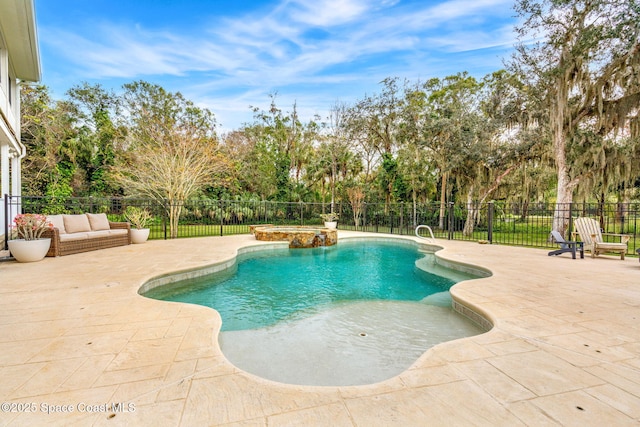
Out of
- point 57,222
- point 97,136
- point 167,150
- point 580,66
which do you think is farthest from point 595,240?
point 97,136

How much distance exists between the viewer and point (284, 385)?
1.80m

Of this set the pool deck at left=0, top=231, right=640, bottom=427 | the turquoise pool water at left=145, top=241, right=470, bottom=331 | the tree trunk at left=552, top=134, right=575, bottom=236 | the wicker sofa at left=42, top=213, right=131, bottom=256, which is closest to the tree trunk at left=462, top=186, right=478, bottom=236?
the tree trunk at left=552, top=134, right=575, bottom=236

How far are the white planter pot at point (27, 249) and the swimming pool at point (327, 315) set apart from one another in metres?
2.82

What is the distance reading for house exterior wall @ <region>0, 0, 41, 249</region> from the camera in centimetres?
602

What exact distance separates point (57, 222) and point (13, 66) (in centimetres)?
572

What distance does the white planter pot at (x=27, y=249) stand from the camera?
5.22m

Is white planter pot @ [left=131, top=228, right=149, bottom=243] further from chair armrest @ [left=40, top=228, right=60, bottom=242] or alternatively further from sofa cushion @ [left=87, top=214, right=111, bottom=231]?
chair armrest @ [left=40, top=228, right=60, bottom=242]

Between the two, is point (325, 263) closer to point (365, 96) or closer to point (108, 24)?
point (108, 24)

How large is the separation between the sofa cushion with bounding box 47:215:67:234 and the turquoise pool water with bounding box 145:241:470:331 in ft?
11.5

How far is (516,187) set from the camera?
49.9 feet

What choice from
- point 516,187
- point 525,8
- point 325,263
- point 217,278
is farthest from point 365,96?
point 217,278

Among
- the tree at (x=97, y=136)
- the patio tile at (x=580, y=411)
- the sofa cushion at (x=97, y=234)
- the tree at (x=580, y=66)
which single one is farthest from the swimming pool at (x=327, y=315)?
the tree at (x=97, y=136)

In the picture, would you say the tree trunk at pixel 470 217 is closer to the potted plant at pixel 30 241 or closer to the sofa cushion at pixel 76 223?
the sofa cushion at pixel 76 223

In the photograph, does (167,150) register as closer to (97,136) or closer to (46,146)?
(46,146)
